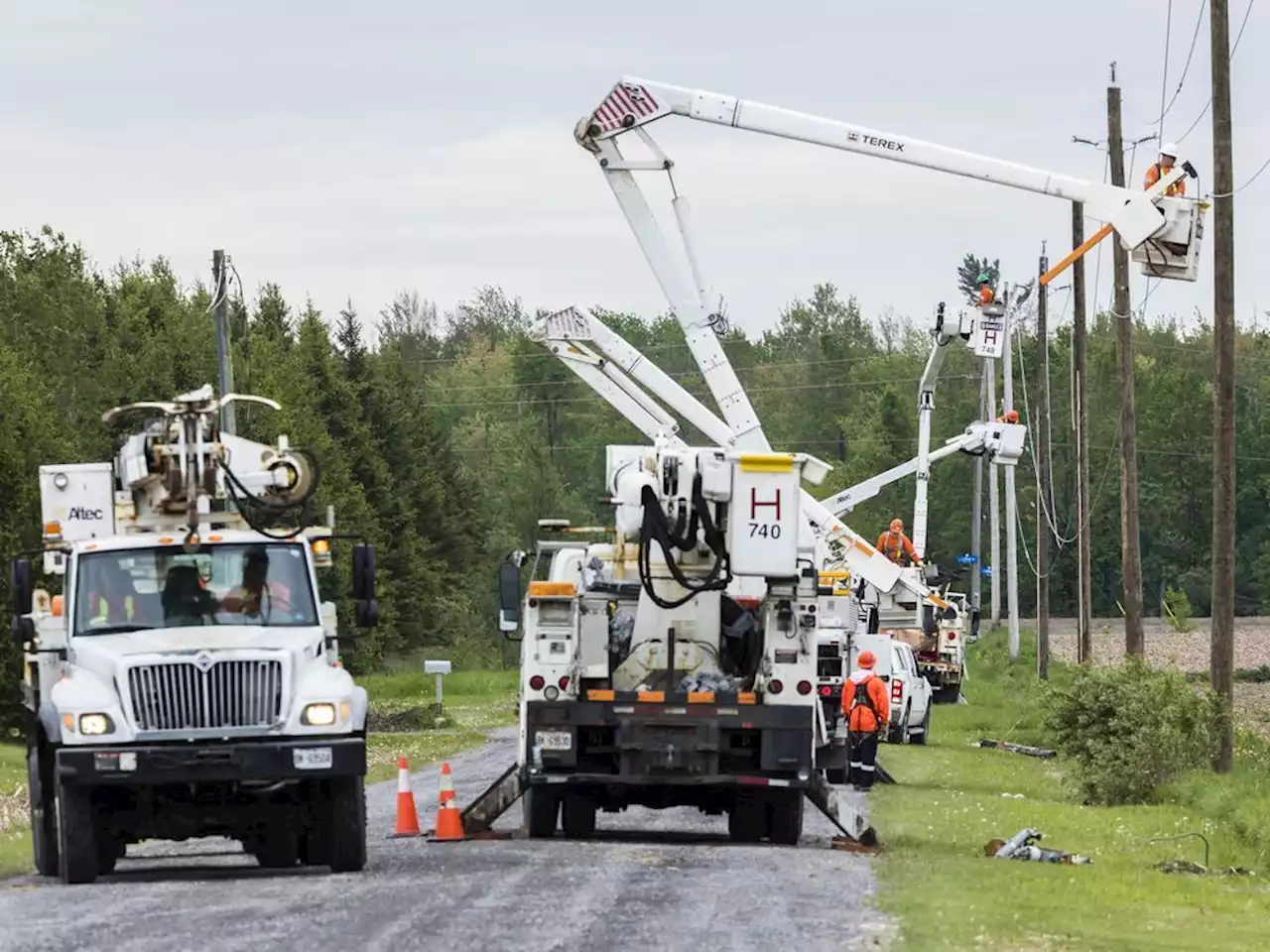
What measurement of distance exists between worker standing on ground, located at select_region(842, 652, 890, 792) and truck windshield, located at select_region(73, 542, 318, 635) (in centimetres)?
1039

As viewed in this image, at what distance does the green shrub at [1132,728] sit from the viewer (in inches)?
1070

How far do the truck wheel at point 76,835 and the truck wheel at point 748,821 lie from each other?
614 centimetres

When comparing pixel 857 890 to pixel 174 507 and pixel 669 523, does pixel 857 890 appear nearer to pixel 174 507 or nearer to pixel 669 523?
pixel 669 523

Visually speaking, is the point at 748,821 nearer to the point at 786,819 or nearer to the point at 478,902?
the point at 786,819

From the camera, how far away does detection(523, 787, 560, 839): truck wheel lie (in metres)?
21.6

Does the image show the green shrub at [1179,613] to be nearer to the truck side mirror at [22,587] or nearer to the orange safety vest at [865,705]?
the orange safety vest at [865,705]

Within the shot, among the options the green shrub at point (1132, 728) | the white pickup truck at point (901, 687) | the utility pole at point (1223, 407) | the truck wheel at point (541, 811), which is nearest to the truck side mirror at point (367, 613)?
the truck wheel at point (541, 811)

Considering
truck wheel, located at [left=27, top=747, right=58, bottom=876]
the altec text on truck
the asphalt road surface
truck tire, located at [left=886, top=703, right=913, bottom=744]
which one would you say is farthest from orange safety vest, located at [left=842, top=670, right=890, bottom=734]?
truck wheel, located at [left=27, top=747, right=58, bottom=876]

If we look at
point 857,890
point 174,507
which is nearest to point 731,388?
point 174,507

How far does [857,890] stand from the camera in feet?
55.3

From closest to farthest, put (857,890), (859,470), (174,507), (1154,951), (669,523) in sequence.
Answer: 1. (1154,951)
2. (857,890)
3. (174,507)
4. (669,523)
5. (859,470)

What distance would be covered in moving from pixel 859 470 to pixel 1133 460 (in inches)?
2669

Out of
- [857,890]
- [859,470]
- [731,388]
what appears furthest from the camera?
[859,470]

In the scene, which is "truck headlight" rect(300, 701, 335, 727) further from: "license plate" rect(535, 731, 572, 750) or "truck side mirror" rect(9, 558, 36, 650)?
"license plate" rect(535, 731, 572, 750)
